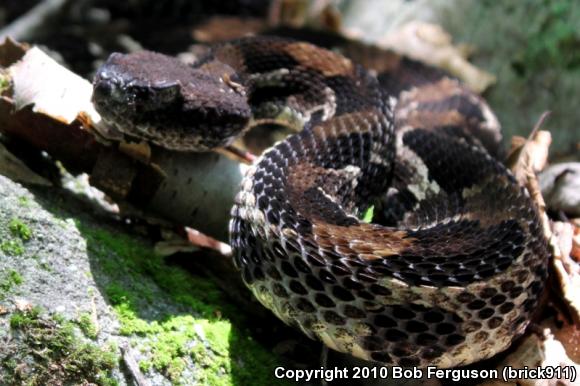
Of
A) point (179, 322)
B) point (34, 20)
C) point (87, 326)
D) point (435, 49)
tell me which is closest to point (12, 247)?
point (87, 326)

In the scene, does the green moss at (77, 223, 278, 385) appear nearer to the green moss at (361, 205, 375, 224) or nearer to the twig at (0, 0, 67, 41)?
the green moss at (361, 205, 375, 224)

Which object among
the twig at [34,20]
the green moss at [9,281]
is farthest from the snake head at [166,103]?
the twig at [34,20]

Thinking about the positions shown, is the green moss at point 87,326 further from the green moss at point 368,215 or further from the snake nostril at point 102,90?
the green moss at point 368,215

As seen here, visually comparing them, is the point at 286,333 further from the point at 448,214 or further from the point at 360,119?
the point at 360,119

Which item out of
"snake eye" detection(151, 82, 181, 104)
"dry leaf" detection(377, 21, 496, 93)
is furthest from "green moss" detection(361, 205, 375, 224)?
"dry leaf" detection(377, 21, 496, 93)

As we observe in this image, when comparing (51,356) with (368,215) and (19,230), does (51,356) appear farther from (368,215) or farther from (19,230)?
(368,215)

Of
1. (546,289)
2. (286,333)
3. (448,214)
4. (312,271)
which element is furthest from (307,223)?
(546,289)
